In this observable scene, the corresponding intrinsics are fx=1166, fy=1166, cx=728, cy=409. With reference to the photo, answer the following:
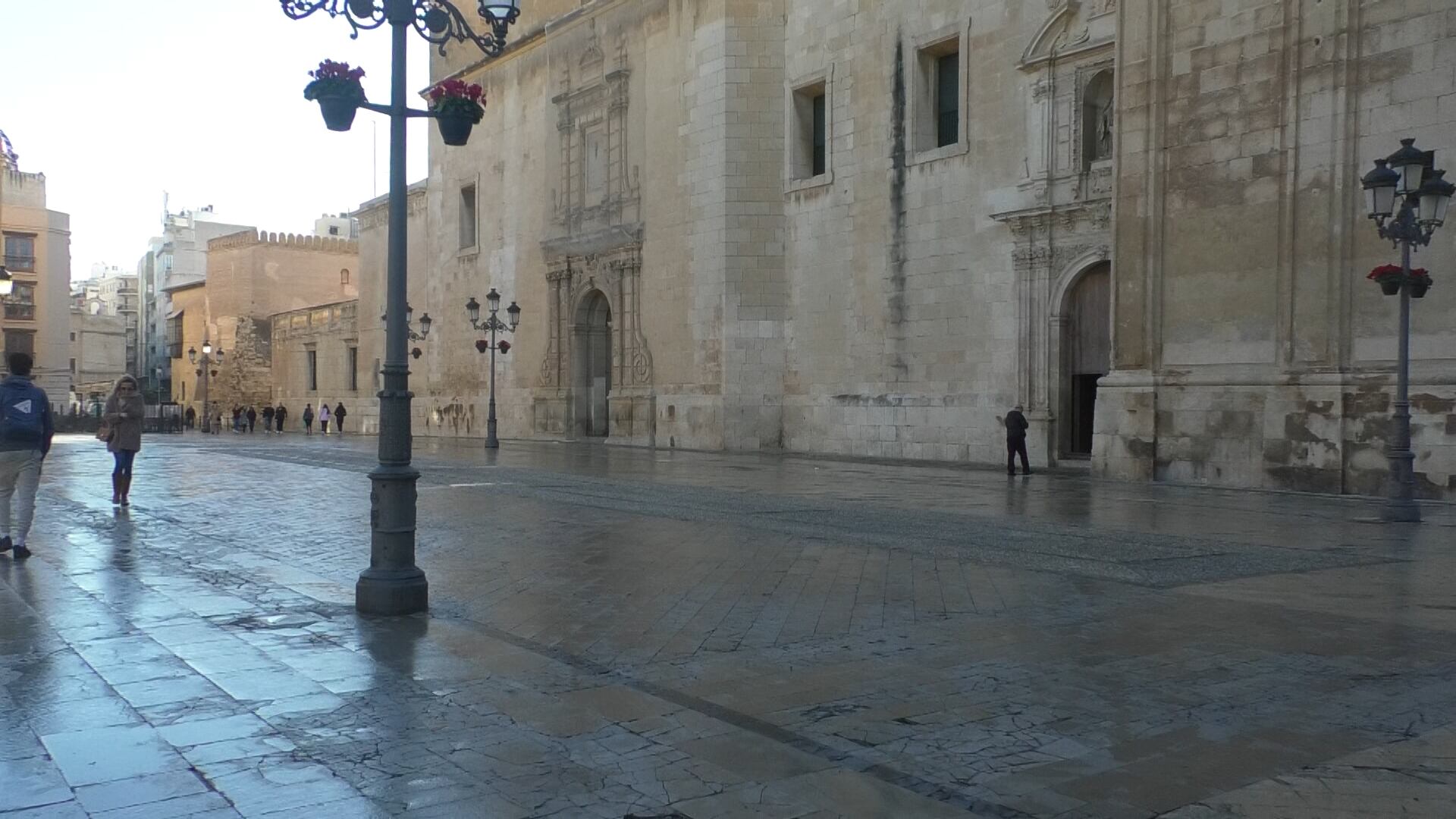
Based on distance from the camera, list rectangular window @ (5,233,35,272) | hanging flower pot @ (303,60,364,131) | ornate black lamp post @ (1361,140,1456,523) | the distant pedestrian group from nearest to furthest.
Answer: hanging flower pot @ (303,60,364,131), ornate black lamp post @ (1361,140,1456,523), the distant pedestrian group, rectangular window @ (5,233,35,272)

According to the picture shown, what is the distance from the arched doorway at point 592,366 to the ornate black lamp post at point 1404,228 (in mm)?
24406

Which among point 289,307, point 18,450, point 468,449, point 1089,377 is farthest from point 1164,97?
point 289,307

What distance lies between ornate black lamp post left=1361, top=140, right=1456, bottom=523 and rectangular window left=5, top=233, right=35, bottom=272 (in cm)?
6342

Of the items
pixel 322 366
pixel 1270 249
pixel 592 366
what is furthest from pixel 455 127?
pixel 322 366

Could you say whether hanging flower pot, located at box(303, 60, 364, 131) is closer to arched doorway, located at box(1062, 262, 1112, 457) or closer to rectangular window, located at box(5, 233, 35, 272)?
arched doorway, located at box(1062, 262, 1112, 457)

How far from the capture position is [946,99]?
24156 millimetres

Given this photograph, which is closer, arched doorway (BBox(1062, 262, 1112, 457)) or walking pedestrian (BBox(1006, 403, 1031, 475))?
walking pedestrian (BBox(1006, 403, 1031, 475))

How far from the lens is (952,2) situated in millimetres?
23266

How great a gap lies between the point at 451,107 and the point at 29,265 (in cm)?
6203

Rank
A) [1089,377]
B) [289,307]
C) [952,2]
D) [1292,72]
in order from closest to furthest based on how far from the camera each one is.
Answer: [1292,72] < [1089,377] < [952,2] < [289,307]

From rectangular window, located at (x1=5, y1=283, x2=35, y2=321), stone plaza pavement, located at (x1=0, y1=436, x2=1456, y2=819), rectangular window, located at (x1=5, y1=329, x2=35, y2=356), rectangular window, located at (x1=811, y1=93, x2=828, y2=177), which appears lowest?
stone plaza pavement, located at (x1=0, y1=436, x2=1456, y2=819)

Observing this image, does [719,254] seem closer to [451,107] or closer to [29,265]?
[451,107]

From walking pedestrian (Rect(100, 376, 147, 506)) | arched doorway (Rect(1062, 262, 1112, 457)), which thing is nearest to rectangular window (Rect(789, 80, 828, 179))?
arched doorway (Rect(1062, 262, 1112, 457))

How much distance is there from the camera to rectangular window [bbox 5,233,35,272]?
5891 centimetres
